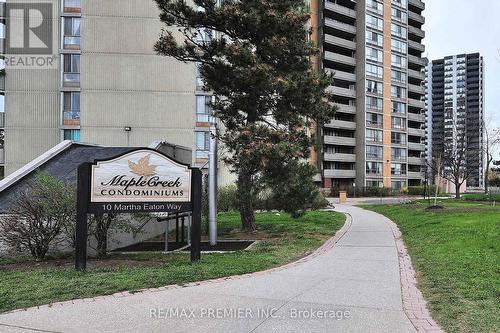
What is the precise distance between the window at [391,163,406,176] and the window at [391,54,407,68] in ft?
56.1

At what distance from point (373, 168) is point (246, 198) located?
59.2 meters

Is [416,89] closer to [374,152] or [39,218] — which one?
[374,152]

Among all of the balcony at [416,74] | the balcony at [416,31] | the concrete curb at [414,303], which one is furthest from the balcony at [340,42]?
the concrete curb at [414,303]

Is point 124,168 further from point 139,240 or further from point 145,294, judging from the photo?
point 139,240

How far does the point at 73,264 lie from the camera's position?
29.6 feet

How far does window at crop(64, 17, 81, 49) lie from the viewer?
3803 cm

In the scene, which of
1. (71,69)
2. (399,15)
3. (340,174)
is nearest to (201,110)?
(71,69)

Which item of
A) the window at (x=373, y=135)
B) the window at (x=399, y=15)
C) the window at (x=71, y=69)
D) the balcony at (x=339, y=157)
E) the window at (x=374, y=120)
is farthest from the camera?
the window at (x=399, y=15)

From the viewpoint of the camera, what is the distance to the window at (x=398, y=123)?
74.6 meters

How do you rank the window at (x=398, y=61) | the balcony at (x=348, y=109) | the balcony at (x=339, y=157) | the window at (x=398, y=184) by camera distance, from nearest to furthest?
the balcony at (x=339, y=157) < the balcony at (x=348, y=109) < the window at (x=398, y=184) < the window at (x=398, y=61)

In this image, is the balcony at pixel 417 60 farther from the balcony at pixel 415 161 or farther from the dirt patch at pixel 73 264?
the dirt patch at pixel 73 264

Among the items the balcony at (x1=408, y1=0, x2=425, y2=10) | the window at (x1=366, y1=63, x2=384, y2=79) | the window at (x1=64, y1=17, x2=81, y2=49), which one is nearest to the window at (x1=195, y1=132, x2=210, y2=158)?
the window at (x1=64, y1=17, x2=81, y2=49)

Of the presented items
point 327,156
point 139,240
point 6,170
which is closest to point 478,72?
point 327,156

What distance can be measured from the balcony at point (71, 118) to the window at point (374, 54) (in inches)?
1935
